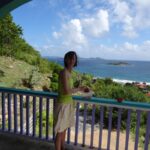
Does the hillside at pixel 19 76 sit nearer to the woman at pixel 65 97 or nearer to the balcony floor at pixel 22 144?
the balcony floor at pixel 22 144

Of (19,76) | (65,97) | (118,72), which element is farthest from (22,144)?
(118,72)

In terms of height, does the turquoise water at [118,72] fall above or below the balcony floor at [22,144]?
below

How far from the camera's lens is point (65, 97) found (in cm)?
328

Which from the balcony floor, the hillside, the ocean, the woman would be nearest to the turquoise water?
the ocean

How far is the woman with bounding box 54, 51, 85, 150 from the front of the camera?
3.18 m

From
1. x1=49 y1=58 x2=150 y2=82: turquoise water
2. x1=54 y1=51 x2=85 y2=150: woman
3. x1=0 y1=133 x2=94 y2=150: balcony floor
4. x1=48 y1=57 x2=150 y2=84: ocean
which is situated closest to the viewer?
x1=54 y1=51 x2=85 y2=150: woman

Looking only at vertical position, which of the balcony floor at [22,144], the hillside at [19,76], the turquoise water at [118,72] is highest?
the hillside at [19,76]

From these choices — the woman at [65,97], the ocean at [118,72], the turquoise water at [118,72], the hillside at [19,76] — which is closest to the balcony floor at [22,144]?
the woman at [65,97]

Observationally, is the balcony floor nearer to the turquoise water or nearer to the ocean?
the ocean

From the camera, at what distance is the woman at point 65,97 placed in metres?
3.18

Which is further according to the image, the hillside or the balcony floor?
the hillside

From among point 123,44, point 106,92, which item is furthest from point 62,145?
point 123,44

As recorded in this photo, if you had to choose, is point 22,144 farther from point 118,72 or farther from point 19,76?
point 118,72

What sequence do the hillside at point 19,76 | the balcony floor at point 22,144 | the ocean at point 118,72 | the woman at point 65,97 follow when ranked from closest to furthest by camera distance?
the woman at point 65,97 < the balcony floor at point 22,144 < the hillside at point 19,76 < the ocean at point 118,72
